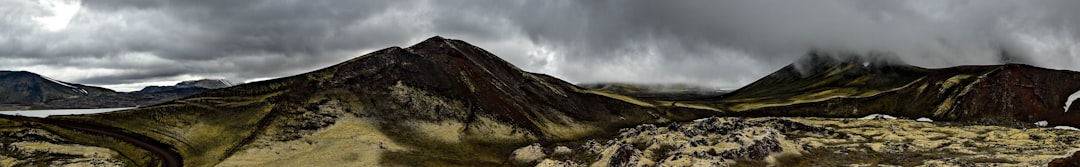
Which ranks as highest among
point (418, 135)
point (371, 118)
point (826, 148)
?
point (371, 118)

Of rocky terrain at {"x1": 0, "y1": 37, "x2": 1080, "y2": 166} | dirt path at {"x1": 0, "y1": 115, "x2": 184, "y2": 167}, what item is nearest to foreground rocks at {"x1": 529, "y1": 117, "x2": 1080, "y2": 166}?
rocky terrain at {"x1": 0, "y1": 37, "x2": 1080, "y2": 166}

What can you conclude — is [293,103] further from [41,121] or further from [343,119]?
[41,121]

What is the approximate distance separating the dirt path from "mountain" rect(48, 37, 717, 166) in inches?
86.2

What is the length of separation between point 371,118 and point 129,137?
5045 centimetres

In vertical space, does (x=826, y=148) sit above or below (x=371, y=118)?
below

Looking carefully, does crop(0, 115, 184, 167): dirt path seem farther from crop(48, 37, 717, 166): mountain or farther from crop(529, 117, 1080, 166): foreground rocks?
crop(529, 117, 1080, 166): foreground rocks

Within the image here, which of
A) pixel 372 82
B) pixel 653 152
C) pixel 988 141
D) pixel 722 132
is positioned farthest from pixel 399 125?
pixel 988 141

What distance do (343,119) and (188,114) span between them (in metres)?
36.1

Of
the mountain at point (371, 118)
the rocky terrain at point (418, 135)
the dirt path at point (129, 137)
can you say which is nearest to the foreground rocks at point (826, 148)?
the rocky terrain at point (418, 135)

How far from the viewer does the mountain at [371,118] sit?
120250 mm

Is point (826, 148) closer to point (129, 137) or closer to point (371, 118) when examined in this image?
point (371, 118)

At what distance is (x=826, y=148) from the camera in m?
134

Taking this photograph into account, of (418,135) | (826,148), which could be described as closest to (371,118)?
(418,135)

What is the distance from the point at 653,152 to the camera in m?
126
